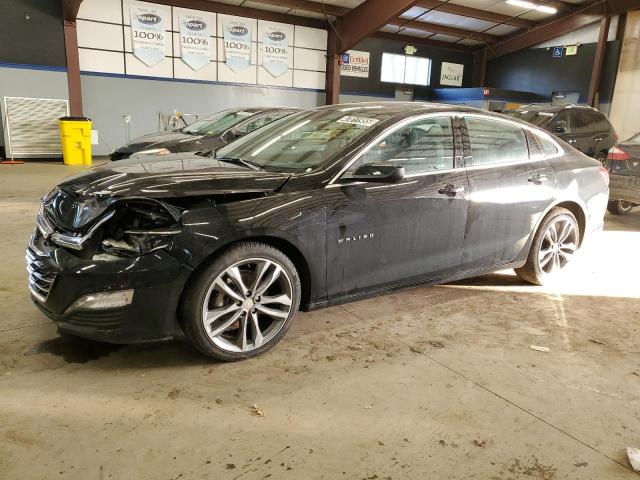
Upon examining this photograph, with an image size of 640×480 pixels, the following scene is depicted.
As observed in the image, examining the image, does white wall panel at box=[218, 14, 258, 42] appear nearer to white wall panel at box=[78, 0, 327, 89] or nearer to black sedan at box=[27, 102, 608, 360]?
white wall panel at box=[78, 0, 327, 89]

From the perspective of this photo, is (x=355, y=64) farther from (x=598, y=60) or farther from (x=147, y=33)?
(x=598, y=60)

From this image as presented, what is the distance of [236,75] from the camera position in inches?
570

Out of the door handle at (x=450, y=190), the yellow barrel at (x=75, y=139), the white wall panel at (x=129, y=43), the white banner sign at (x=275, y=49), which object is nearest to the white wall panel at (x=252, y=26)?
the white banner sign at (x=275, y=49)

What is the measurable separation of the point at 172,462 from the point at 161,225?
3.44 ft

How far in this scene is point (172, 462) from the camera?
1859mm

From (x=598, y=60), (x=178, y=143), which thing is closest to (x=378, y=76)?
(x=598, y=60)

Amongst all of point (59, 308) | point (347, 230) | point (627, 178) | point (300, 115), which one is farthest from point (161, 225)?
point (627, 178)

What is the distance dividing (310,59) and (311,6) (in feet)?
6.08

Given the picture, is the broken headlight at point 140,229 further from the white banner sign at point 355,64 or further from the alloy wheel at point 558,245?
the white banner sign at point 355,64

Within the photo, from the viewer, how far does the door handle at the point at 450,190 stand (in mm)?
3100

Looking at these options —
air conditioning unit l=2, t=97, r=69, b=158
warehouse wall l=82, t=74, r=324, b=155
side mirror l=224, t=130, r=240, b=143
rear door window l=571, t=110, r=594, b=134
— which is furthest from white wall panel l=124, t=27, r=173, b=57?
rear door window l=571, t=110, r=594, b=134

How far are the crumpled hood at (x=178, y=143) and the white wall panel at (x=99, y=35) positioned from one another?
6659mm

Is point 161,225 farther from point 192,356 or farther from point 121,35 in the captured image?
point 121,35

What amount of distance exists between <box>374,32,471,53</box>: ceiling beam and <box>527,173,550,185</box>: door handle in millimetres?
14884
